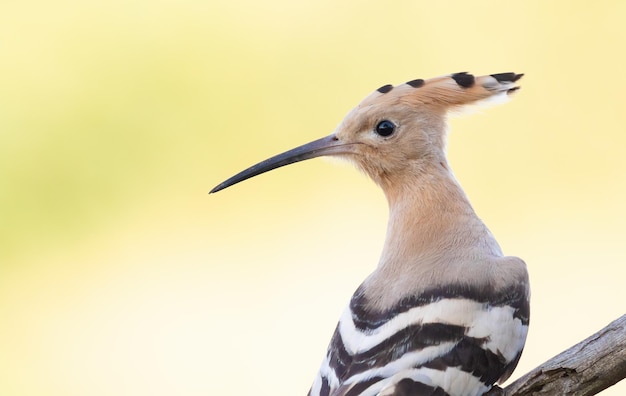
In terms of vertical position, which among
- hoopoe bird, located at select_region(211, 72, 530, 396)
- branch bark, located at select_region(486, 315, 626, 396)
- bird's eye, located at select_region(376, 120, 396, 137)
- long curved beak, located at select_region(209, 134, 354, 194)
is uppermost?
bird's eye, located at select_region(376, 120, 396, 137)

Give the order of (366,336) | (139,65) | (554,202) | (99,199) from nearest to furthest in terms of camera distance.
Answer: (366,336), (554,202), (99,199), (139,65)

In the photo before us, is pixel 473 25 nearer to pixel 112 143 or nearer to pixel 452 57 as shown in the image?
pixel 452 57

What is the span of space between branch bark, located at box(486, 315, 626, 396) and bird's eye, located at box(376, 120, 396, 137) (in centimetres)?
77

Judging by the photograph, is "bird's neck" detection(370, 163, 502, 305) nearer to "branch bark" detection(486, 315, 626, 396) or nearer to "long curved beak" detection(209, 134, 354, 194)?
"long curved beak" detection(209, 134, 354, 194)

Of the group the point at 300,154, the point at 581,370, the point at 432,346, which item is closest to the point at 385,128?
the point at 300,154

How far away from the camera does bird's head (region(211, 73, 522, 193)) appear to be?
2.33m

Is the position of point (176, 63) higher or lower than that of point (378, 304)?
higher

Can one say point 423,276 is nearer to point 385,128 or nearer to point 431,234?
point 431,234

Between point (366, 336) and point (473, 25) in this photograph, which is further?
point (473, 25)

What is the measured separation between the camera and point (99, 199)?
404 centimetres

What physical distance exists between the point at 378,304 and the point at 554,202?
1925 mm

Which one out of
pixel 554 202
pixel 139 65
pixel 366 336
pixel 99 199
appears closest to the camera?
pixel 366 336

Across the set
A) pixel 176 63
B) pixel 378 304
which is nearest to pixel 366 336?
pixel 378 304

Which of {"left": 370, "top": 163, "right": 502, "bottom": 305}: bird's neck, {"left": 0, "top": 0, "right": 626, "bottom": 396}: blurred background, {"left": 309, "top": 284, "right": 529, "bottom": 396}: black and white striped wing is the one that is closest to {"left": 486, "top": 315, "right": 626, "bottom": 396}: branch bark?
{"left": 309, "top": 284, "right": 529, "bottom": 396}: black and white striped wing
